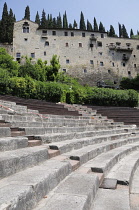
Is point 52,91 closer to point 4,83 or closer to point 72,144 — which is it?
point 4,83

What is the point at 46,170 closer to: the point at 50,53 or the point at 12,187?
the point at 12,187

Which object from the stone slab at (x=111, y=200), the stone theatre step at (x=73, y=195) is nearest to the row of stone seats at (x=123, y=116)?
the stone slab at (x=111, y=200)

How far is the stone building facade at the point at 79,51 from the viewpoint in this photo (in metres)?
48.2

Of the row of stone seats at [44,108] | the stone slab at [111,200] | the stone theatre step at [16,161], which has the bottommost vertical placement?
the stone slab at [111,200]

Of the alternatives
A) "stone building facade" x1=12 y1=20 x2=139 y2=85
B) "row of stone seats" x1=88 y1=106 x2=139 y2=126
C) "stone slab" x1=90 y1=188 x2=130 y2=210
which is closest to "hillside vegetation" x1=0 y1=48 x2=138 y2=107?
"row of stone seats" x1=88 y1=106 x2=139 y2=126

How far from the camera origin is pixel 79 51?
50.4 m

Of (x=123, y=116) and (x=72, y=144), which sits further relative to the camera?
(x=123, y=116)

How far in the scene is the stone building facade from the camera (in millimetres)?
48250

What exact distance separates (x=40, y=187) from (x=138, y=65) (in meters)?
57.2

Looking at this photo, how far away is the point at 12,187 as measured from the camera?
1759 millimetres

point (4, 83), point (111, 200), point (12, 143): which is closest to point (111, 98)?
point (4, 83)

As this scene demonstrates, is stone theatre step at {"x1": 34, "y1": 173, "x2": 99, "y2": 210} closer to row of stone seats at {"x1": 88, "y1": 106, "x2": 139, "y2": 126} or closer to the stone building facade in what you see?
row of stone seats at {"x1": 88, "y1": 106, "x2": 139, "y2": 126}

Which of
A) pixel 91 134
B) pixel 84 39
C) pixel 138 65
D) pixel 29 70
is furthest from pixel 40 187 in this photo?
pixel 138 65

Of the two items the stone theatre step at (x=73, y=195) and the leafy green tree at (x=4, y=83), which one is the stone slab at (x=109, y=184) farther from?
the leafy green tree at (x=4, y=83)
